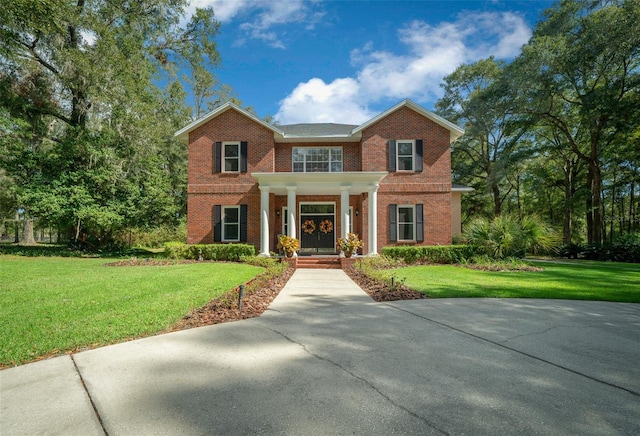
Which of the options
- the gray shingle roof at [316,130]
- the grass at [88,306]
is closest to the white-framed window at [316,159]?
the gray shingle roof at [316,130]

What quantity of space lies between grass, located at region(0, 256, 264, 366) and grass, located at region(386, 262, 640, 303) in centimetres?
502

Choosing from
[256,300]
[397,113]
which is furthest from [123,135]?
[256,300]

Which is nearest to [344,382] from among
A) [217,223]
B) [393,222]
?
[393,222]

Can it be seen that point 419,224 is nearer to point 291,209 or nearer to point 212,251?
point 291,209

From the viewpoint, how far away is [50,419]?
7.26 feet

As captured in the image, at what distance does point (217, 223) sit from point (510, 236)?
12854mm

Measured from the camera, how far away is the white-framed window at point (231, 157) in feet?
51.0

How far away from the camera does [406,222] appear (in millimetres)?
15453

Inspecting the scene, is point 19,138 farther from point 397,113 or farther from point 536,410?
point 536,410

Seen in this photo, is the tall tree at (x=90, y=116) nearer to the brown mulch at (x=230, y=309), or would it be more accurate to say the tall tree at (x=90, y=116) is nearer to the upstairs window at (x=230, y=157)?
the upstairs window at (x=230, y=157)

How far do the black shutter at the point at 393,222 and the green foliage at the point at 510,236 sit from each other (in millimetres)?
3462

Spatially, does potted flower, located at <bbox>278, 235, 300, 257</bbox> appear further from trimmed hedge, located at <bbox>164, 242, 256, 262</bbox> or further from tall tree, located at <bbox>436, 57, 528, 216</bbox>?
tall tree, located at <bbox>436, 57, 528, 216</bbox>

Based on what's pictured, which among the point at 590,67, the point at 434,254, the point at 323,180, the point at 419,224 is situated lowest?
the point at 434,254

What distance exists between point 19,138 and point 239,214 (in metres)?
12.7
